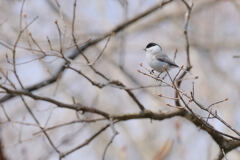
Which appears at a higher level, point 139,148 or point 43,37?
point 43,37

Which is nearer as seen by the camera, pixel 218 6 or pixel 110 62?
pixel 110 62

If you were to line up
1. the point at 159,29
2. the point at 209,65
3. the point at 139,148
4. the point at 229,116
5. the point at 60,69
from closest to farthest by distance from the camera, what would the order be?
the point at 60,69
the point at 229,116
the point at 139,148
the point at 209,65
the point at 159,29

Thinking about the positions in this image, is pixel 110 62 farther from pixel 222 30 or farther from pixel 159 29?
pixel 222 30

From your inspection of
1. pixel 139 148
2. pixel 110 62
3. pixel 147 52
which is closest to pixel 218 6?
pixel 110 62

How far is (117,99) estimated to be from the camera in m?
7.95

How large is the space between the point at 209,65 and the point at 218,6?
1.13m

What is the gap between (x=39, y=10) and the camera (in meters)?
7.09

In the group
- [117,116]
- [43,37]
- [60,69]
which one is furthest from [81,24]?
[117,116]

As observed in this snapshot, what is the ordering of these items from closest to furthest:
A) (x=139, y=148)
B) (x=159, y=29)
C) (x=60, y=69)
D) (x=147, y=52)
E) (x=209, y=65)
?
(x=147, y=52) < (x=60, y=69) < (x=139, y=148) < (x=209, y=65) < (x=159, y=29)

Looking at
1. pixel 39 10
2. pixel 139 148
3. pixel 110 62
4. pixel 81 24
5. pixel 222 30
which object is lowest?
pixel 139 148

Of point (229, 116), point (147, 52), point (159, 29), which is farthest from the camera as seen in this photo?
point (159, 29)

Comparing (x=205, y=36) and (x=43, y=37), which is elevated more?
(x=43, y=37)

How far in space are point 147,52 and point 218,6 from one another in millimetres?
4929

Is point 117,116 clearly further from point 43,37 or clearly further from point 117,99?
point 117,99
